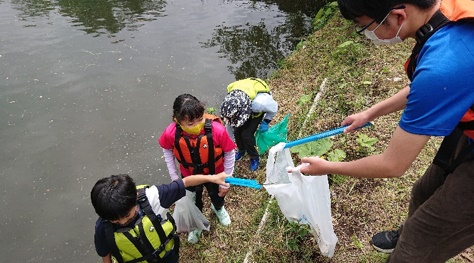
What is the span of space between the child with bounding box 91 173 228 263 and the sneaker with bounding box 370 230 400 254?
1.33 meters

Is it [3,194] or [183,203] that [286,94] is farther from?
[3,194]

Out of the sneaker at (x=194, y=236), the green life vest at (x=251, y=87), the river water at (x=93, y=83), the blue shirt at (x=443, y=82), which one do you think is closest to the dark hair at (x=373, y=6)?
the blue shirt at (x=443, y=82)

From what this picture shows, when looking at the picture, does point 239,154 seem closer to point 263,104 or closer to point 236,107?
point 263,104

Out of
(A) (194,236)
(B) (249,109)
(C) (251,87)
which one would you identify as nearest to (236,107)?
(B) (249,109)

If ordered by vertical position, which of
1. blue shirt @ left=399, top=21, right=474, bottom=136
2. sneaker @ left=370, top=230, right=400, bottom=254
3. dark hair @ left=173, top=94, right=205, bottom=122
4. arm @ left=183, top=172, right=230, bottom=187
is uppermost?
blue shirt @ left=399, top=21, right=474, bottom=136

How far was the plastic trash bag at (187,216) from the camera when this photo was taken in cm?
301

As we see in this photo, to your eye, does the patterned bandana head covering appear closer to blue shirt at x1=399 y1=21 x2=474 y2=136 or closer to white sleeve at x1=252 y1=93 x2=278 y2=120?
white sleeve at x1=252 y1=93 x2=278 y2=120

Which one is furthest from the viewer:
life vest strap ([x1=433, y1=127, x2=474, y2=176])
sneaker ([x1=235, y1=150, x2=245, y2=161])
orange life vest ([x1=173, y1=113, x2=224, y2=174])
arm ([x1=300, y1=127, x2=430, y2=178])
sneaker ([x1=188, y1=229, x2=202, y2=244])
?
sneaker ([x1=235, y1=150, x2=245, y2=161])

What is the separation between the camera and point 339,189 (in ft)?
10.7

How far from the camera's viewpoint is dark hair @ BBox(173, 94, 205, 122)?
2.60 metres

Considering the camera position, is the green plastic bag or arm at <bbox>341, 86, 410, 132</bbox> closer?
arm at <bbox>341, 86, 410, 132</bbox>

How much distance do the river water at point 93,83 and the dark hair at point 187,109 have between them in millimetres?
2106

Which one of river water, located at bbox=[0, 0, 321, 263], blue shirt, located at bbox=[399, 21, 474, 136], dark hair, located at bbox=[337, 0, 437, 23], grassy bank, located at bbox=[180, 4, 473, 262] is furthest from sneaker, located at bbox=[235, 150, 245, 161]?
blue shirt, located at bbox=[399, 21, 474, 136]

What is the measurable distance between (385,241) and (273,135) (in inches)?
69.8
